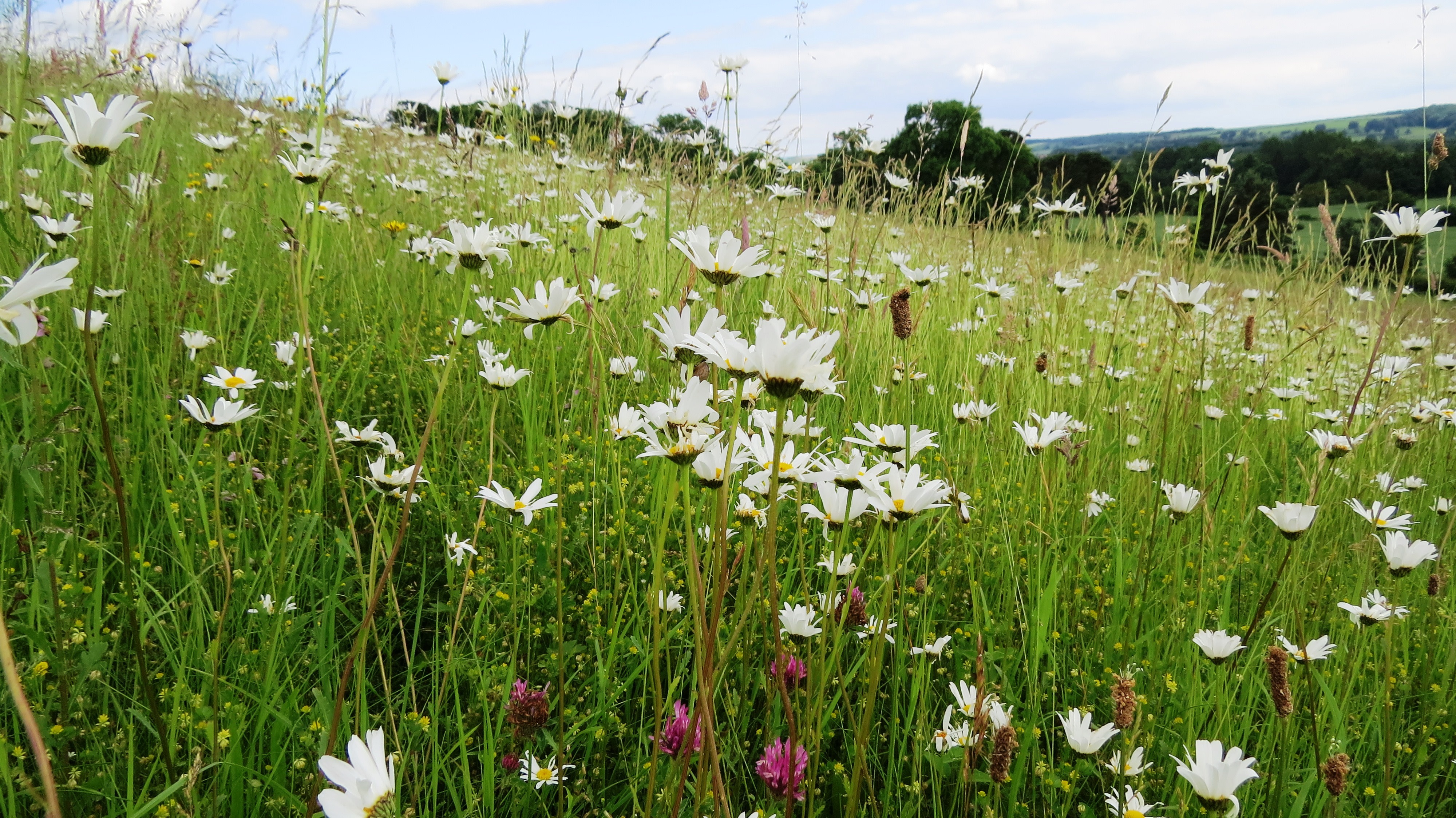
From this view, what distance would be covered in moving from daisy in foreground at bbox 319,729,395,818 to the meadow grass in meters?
0.02

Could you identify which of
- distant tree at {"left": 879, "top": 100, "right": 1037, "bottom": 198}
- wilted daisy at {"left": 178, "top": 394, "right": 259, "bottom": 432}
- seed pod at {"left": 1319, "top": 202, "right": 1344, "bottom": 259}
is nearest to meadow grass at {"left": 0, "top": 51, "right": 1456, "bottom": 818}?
wilted daisy at {"left": 178, "top": 394, "right": 259, "bottom": 432}

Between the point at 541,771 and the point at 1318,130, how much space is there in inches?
467

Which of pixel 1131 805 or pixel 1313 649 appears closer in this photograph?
pixel 1131 805

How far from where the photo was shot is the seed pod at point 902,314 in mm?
1211

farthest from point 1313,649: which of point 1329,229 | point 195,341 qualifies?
point 195,341

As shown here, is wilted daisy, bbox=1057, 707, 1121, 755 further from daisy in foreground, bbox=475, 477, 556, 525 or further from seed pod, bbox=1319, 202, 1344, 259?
Answer: seed pod, bbox=1319, 202, 1344, 259

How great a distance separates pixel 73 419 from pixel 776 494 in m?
1.82

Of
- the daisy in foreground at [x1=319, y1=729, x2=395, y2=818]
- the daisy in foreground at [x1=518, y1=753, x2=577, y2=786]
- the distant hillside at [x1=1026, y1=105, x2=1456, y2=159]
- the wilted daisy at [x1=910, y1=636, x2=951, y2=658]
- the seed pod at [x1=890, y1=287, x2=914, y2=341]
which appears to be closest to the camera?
the daisy in foreground at [x1=319, y1=729, x2=395, y2=818]

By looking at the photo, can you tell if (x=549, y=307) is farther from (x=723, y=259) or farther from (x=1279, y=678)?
(x=1279, y=678)

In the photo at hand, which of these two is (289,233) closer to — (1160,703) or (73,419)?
(73,419)

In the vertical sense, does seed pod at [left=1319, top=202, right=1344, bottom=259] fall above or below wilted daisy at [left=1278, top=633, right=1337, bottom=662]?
above

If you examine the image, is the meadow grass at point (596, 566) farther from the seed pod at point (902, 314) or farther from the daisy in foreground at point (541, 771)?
the seed pod at point (902, 314)

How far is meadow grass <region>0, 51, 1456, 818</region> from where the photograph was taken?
1129mm

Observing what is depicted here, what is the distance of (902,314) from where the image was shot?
1.24 meters
